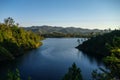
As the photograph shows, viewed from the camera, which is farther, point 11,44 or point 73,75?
point 11,44

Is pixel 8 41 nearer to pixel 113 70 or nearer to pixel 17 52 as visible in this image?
pixel 17 52

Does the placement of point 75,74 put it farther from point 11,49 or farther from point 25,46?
point 25,46

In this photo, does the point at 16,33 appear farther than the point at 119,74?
Yes

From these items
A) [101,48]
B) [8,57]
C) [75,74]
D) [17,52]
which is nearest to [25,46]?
[17,52]

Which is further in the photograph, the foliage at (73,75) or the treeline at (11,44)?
the treeline at (11,44)

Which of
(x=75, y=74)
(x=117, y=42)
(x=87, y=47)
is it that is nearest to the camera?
(x=117, y=42)

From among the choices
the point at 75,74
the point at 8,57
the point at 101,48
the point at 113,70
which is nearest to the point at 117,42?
the point at 113,70

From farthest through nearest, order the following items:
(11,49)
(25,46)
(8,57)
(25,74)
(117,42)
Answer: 1. (25,46)
2. (11,49)
3. (8,57)
4. (25,74)
5. (117,42)

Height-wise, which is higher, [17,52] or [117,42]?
[117,42]

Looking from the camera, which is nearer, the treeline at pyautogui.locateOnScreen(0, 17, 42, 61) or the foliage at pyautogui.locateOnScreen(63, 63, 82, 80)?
the foliage at pyautogui.locateOnScreen(63, 63, 82, 80)
